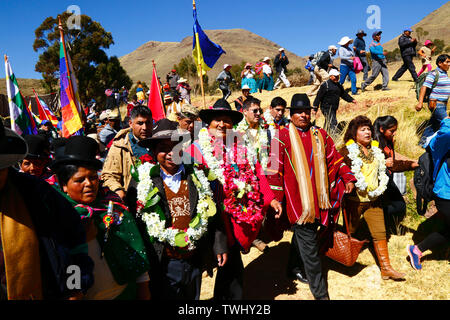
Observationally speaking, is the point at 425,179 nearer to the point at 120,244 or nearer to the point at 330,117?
the point at 120,244

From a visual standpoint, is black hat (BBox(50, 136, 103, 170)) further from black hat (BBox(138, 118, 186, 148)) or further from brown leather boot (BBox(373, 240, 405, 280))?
brown leather boot (BBox(373, 240, 405, 280))

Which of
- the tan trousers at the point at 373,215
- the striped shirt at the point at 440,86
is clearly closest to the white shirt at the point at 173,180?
the tan trousers at the point at 373,215

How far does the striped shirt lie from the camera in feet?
19.2

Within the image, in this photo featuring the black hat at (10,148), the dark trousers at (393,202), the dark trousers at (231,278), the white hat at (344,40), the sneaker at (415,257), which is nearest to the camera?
the black hat at (10,148)

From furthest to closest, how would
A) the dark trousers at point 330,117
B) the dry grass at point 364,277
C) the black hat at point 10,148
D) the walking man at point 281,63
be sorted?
the walking man at point 281,63
the dark trousers at point 330,117
the dry grass at point 364,277
the black hat at point 10,148

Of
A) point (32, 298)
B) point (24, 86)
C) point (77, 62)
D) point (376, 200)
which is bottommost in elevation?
point (376, 200)

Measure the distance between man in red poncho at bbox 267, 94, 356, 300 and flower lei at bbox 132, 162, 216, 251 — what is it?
1.24 metres

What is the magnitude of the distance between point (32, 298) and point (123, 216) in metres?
0.77

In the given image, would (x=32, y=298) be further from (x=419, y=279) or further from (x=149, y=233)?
(x=419, y=279)

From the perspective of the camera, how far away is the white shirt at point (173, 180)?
2678 millimetres

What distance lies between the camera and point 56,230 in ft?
5.46

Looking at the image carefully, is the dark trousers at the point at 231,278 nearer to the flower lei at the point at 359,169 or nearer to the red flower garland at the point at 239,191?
the red flower garland at the point at 239,191

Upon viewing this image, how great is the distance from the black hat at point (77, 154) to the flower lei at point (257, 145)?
6.49 ft

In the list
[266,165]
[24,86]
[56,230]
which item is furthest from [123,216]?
[24,86]
